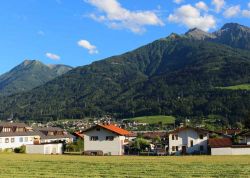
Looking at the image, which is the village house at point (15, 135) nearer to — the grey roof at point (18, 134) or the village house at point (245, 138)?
the grey roof at point (18, 134)

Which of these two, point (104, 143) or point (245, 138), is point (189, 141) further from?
point (104, 143)

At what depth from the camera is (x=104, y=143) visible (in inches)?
3039

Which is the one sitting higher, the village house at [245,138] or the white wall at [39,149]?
the village house at [245,138]

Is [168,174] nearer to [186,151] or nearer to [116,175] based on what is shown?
[116,175]

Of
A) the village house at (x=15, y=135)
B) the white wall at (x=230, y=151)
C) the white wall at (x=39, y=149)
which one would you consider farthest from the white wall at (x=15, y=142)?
the white wall at (x=230, y=151)

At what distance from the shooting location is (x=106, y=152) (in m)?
76.4

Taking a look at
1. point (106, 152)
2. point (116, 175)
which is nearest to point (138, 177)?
point (116, 175)

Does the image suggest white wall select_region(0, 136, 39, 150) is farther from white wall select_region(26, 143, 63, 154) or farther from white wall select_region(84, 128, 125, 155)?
white wall select_region(84, 128, 125, 155)

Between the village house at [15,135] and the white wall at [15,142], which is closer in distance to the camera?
the white wall at [15,142]

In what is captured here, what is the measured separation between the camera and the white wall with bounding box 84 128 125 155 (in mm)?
76312

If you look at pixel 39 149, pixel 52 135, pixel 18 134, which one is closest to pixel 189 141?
pixel 39 149

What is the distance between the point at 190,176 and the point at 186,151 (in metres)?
48.7

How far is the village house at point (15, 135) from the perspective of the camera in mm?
89375

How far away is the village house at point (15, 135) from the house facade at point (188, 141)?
32.7 metres
